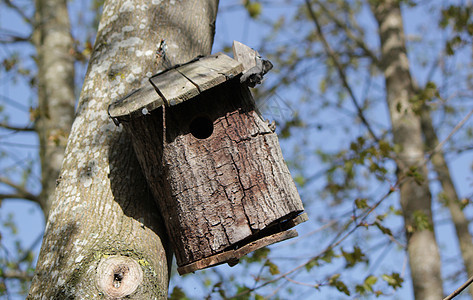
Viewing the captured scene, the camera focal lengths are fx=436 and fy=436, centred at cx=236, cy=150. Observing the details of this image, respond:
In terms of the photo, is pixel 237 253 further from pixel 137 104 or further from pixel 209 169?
pixel 137 104

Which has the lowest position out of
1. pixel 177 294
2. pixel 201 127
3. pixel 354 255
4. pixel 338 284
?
pixel 338 284

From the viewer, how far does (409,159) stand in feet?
14.8

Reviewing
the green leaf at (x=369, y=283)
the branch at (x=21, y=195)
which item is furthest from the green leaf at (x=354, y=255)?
the branch at (x=21, y=195)

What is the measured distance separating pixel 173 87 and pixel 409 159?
11.0 ft

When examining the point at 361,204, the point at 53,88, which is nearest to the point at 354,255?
the point at 361,204

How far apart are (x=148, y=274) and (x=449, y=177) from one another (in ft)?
17.3

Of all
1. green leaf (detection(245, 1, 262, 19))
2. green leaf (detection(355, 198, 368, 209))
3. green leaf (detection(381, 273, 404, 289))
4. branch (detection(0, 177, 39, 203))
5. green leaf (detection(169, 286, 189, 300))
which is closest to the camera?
green leaf (detection(169, 286, 189, 300))

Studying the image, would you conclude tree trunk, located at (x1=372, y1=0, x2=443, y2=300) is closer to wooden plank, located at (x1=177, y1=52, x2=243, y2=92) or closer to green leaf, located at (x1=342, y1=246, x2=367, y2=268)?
green leaf, located at (x1=342, y1=246, x2=367, y2=268)

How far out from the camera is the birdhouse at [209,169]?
6.29 ft

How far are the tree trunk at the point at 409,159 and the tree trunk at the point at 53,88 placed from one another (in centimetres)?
297

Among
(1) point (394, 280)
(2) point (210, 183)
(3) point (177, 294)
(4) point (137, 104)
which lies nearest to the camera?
(4) point (137, 104)

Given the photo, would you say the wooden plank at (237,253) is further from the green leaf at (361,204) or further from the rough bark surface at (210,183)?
the green leaf at (361,204)

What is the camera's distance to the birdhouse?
6.29 feet

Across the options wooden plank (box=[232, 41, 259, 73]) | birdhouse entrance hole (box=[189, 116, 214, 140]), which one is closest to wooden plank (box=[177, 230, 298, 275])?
birdhouse entrance hole (box=[189, 116, 214, 140])
